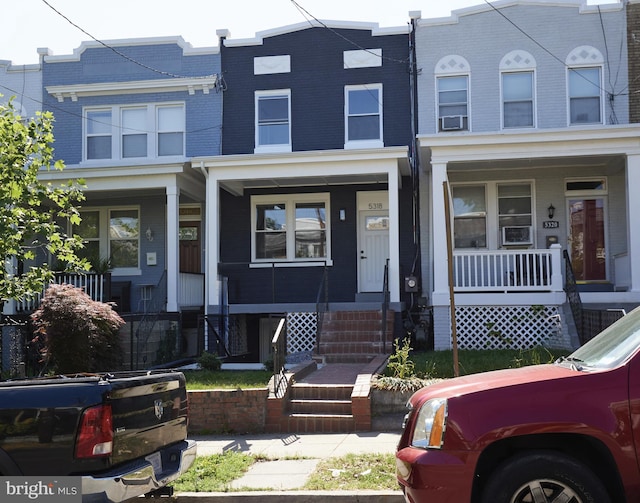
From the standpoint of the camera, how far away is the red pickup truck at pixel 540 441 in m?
4.15

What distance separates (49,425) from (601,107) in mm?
14852

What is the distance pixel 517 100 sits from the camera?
53.7 ft

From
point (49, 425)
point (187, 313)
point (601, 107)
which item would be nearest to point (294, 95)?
point (187, 313)

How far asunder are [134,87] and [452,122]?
8.33m

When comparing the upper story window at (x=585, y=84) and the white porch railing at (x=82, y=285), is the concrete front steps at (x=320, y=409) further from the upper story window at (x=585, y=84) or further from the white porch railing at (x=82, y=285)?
the upper story window at (x=585, y=84)

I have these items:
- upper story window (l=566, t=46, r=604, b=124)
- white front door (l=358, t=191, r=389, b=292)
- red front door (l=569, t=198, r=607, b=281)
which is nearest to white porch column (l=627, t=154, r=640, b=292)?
red front door (l=569, t=198, r=607, b=281)

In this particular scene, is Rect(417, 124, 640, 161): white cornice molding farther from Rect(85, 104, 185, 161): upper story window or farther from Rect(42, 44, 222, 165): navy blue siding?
Rect(85, 104, 185, 161): upper story window

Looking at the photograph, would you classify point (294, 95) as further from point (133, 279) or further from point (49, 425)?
point (49, 425)

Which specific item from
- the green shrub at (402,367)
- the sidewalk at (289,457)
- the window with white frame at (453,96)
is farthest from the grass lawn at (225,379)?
the window with white frame at (453,96)

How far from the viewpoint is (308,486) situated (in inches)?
250

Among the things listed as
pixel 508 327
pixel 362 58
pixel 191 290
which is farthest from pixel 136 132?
pixel 508 327

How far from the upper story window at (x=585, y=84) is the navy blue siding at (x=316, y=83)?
3945 millimetres

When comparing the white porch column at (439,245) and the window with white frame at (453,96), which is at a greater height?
the window with white frame at (453,96)

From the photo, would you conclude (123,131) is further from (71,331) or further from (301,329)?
(71,331)
